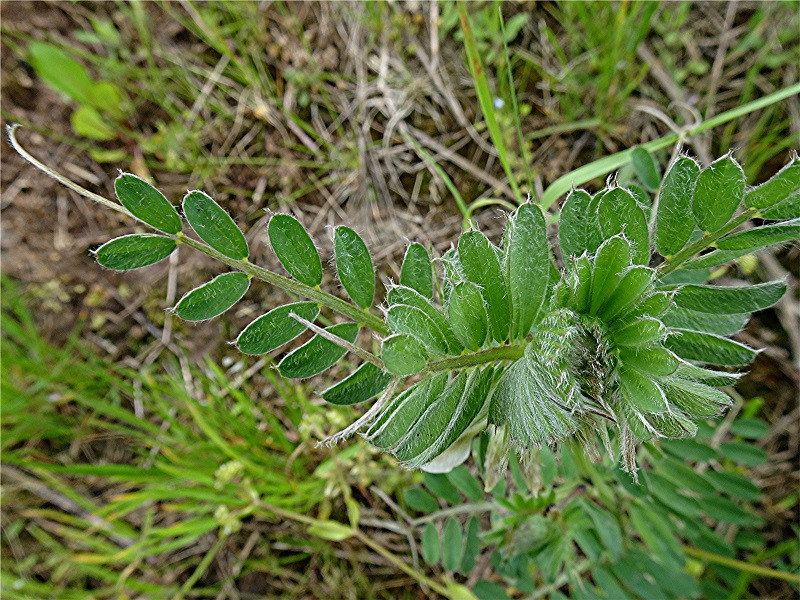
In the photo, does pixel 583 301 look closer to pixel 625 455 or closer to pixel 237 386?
pixel 625 455

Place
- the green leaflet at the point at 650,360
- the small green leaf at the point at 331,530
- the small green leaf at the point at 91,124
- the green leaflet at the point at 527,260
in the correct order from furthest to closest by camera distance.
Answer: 1. the small green leaf at the point at 91,124
2. the small green leaf at the point at 331,530
3. the green leaflet at the point at 527,260
4. the green leaflet at the point at 650,360

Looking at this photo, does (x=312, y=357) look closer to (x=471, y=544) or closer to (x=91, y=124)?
(x=471, y=544)

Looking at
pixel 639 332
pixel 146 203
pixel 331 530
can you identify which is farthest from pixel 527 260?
pixel 331 530

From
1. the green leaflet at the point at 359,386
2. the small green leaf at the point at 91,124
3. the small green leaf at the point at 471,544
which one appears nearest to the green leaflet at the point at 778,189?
the green leaflet at the point at 359,386

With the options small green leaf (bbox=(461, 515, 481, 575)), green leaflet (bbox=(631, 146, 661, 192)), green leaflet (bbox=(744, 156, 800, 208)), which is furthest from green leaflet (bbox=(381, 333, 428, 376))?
small green leaf (bbox=(461, 515, 481, 575))

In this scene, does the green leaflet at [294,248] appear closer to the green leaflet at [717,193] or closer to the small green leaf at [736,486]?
the green leaflet at [717,193]

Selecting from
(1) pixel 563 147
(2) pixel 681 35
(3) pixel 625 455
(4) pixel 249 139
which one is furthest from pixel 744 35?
(3) pixel 625 455
